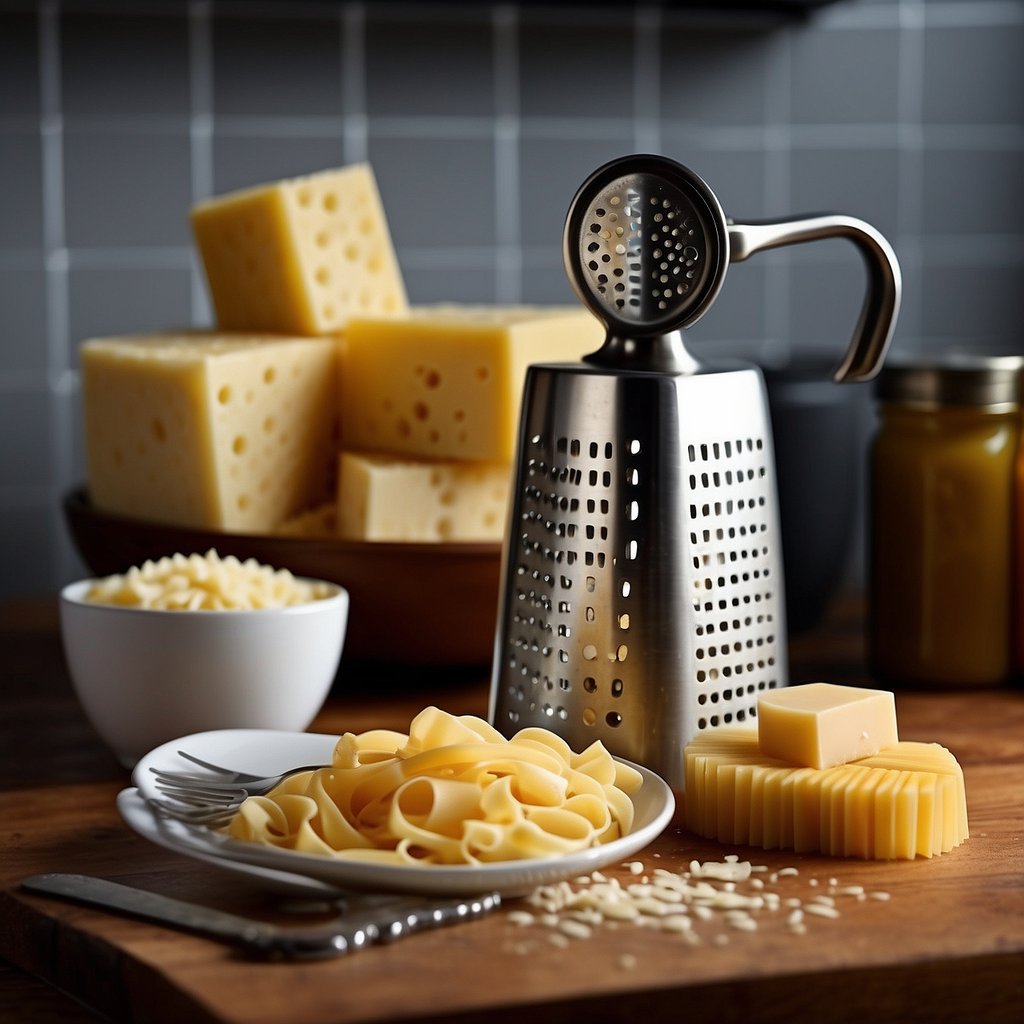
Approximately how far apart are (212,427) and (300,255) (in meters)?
0.20

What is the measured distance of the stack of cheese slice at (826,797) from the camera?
86cm

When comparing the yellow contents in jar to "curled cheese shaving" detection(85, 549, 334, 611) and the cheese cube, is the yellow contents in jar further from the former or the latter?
"curled cheese shaving" detection(85, 549, 334, 611)

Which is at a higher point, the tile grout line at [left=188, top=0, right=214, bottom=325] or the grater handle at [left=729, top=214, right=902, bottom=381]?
the tile grout line at [left=188, top=0, right=214, bottom=325]

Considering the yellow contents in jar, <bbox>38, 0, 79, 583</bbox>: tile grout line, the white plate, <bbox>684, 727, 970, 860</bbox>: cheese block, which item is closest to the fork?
the white plate

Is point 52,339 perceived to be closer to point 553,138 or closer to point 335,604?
point 553,138

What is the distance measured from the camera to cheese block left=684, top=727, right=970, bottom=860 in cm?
86

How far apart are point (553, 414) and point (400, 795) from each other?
30 cm

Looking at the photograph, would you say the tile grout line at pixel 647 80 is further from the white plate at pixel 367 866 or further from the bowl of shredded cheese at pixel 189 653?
the white plate at pixel 367 866

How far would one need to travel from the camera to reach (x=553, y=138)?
186cm

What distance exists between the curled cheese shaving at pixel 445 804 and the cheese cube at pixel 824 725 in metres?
0.09

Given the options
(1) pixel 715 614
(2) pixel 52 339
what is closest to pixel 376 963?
(1) pixel 715 614

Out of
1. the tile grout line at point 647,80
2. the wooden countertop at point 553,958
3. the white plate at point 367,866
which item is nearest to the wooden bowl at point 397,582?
the wooden countertop at point 553,958

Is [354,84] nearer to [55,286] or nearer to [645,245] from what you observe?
[55,286]

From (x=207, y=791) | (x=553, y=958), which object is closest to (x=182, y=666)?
(x=207, y=791)
